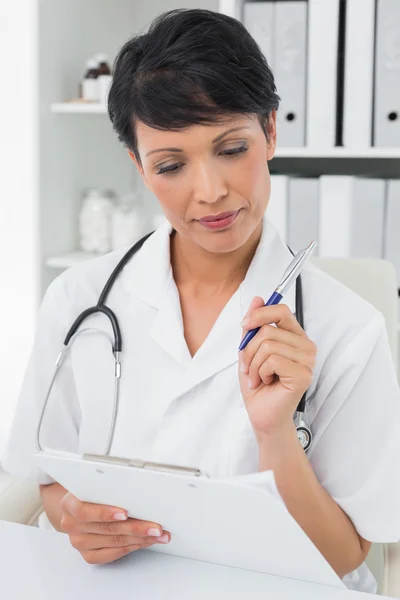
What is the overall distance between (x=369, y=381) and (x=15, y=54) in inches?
58.8

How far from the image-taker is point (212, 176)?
35.6 inches

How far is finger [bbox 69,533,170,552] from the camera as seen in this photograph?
0.77 metres

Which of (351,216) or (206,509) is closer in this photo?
(206,509)

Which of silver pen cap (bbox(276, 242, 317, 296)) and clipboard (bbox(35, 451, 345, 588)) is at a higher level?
silver pen cap (bbox(276, 242, 317, 296))

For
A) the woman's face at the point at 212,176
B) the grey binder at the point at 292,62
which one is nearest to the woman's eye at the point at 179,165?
the woman's face at the point at 212,176

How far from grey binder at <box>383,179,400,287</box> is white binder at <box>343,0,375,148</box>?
123 mm

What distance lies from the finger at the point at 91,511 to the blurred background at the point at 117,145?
1.15 m

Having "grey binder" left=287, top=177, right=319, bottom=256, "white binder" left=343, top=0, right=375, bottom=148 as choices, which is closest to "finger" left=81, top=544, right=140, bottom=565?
"grey binder" left=287, top=177, right=319, bottom=256

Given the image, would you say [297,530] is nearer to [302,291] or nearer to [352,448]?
[352,448]

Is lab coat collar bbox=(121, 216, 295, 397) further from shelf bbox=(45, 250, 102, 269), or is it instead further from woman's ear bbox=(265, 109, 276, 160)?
shelf bbox=(45, 250, 102, 269)

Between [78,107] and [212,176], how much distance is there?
4.01 ft

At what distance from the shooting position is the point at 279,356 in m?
0.80

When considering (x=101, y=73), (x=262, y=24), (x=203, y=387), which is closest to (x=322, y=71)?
(x=262, y=24)

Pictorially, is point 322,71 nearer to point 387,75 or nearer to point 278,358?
point 387,75
